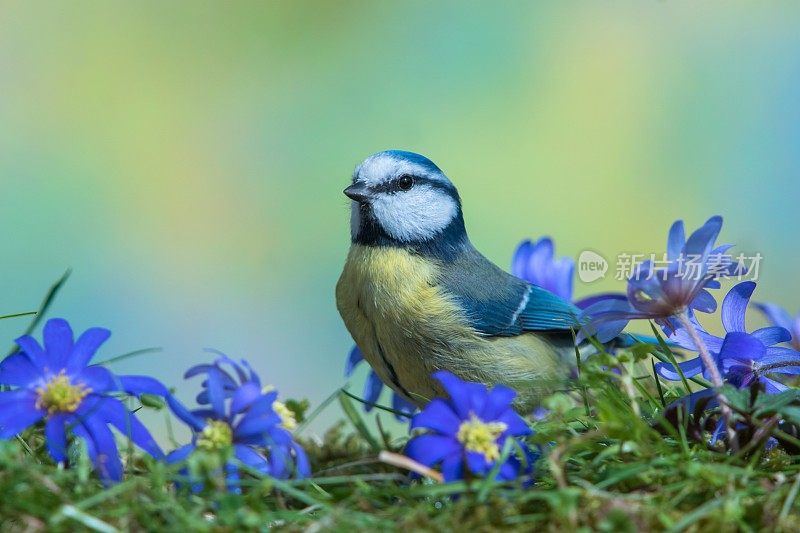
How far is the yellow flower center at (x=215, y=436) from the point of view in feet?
2.87

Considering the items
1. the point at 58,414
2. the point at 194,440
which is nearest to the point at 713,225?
the point at 194,440

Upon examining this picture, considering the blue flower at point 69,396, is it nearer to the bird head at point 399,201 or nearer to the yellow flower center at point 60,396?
the yellow flower center at point 60,396

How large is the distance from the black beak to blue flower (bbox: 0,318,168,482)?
1.51 ft

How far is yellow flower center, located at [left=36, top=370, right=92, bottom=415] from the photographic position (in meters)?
0.87

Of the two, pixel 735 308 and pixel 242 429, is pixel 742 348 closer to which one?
pixel 735 308

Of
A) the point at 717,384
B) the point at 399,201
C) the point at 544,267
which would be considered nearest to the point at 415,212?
the point at 399,201

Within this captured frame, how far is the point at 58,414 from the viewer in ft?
2.85

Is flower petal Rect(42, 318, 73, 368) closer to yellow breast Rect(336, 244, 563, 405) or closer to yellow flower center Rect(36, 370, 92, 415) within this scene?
yellow flower center Rect(36, 370, 92, 415)

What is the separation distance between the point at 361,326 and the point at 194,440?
1.37 ft

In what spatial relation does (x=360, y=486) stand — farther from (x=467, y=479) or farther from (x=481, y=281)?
(x=481, y=281)

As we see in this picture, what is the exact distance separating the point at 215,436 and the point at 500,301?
551 mm

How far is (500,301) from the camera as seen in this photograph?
51.3 inches

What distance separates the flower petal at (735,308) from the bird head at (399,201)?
44cm

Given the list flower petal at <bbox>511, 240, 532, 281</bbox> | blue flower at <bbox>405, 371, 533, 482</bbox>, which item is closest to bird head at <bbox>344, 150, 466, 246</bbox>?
flower petal at <bbox>511, 240, 532, 281</bbox>
